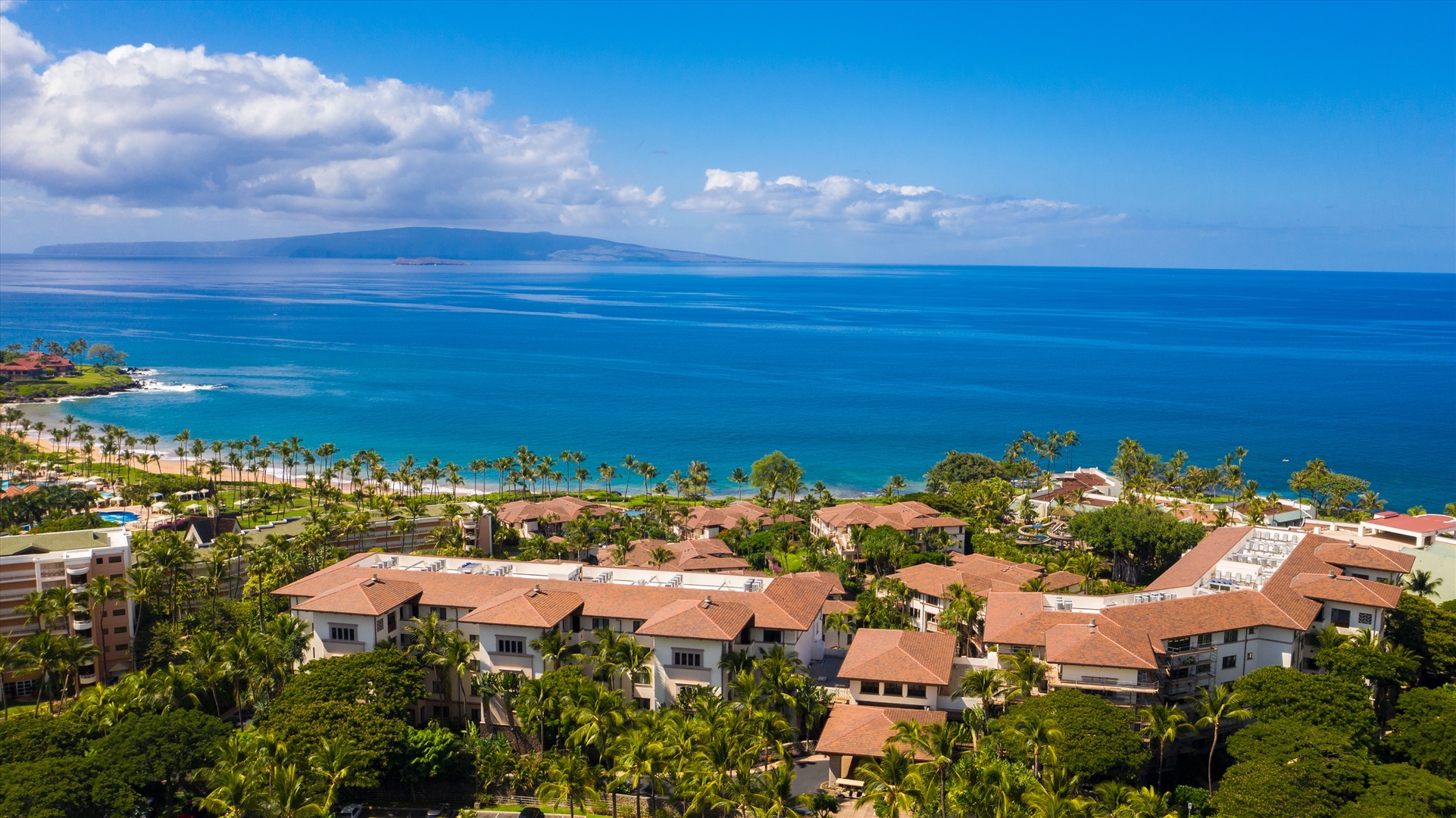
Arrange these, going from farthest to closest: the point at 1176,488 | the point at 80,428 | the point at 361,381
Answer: the point at 361,381 → the point at 80,428 → the point at 1176,488

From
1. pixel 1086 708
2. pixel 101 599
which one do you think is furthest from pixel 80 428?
pixel 1086 708

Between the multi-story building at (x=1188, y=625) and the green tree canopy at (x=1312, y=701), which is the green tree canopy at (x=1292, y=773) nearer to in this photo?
the green tree canopy at (x=1312, y=701)

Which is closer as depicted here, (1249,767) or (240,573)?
(1249,767)

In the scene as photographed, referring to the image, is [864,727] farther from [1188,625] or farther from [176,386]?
[176,386]

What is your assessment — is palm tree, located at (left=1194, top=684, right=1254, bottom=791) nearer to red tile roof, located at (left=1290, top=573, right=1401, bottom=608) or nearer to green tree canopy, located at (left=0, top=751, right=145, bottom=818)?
red tile roof, located at (left=1290, top=573, right=1401, bottom=608)

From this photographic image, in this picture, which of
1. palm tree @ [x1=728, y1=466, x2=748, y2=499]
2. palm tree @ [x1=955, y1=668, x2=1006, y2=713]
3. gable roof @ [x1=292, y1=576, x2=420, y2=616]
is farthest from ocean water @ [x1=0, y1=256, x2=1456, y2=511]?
palm tree @ [x1=955, y1=668, x2=1006, y2=713]

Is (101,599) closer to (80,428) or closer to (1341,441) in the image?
(80,428)
